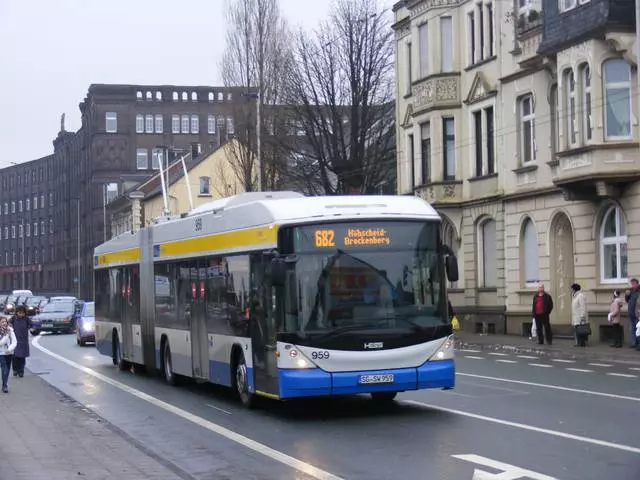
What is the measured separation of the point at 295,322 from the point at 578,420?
3.73 m

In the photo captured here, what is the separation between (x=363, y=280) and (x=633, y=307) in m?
15.6

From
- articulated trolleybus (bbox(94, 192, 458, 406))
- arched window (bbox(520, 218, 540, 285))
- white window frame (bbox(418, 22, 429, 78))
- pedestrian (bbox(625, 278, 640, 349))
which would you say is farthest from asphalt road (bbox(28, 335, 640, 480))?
white window frame (bbox(418, 22, 429, 78))

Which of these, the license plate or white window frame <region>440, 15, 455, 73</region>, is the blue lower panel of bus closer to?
the license plate

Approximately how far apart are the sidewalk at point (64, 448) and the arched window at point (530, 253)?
21.4m

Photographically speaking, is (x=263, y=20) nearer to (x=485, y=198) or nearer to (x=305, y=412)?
(x=485, y=198)

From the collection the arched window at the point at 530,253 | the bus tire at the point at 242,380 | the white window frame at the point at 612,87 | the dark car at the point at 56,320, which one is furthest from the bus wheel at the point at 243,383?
the dark car at the point at 56,320

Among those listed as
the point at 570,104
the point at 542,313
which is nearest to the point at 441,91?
the point at 570,104

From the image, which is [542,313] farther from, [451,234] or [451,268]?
[451,268]

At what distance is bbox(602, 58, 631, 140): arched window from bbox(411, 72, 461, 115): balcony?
1164 centimetres

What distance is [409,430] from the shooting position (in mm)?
13859

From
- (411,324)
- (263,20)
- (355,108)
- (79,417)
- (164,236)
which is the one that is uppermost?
(263,20)

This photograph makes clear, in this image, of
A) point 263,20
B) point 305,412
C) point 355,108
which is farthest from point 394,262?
point 263,20

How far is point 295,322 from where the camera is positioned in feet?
49.4

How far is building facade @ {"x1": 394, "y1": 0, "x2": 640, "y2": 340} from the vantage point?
3161 centimetres
